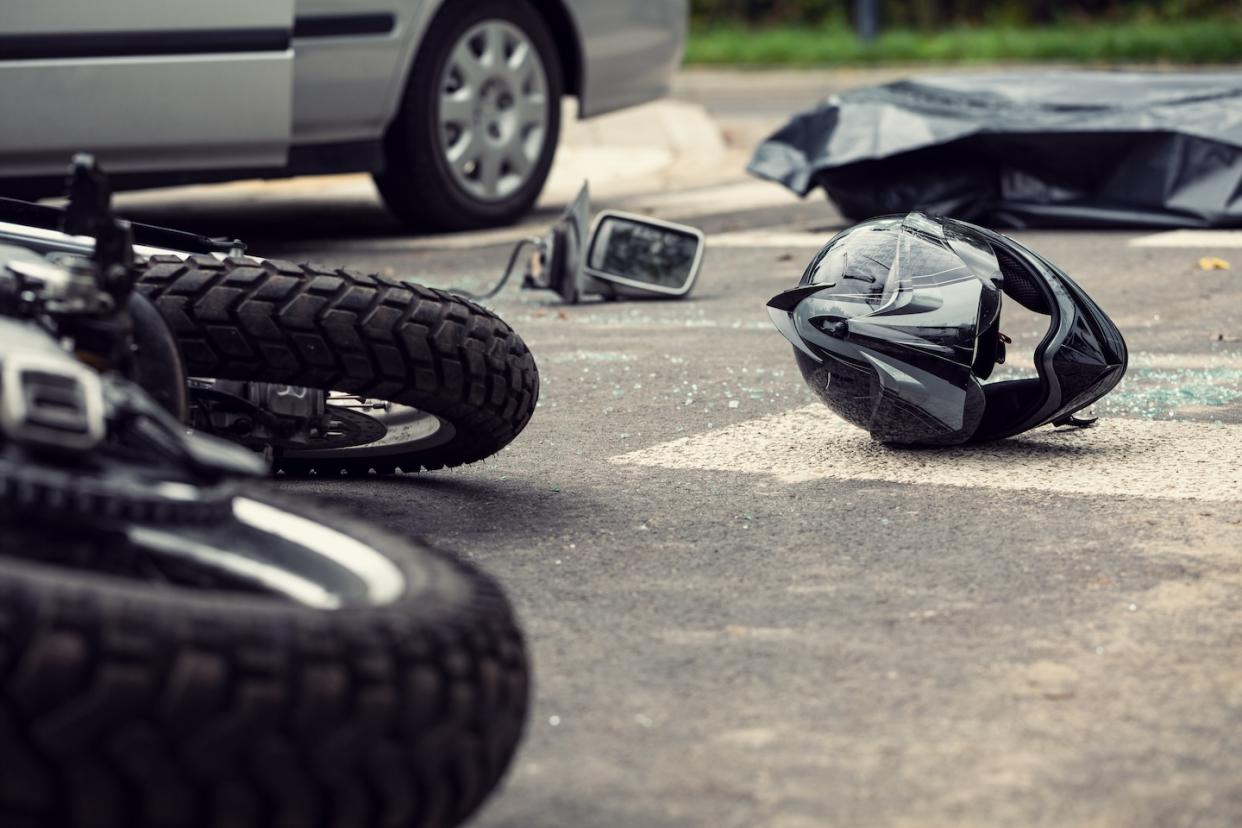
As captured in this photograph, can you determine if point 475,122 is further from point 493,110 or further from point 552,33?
point 552,33

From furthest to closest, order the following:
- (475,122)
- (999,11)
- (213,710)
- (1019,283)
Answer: (999,11), (475,122), (1019,283), (213,710)

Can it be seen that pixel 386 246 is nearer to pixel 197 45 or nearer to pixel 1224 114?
pixel 197 45

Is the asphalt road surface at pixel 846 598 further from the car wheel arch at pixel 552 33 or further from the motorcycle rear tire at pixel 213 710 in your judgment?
the car wheel arch at pixel 552 33

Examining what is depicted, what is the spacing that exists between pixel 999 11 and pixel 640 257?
60.9ft

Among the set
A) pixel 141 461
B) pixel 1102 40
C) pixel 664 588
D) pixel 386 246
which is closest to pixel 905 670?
pixel 664 588

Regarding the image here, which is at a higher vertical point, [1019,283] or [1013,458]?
[1019,283]

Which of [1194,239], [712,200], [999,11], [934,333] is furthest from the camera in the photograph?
[999,11]

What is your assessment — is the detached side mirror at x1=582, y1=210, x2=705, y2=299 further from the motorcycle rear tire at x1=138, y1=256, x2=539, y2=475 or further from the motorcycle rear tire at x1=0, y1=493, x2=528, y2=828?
the motorcycle rear tire at x1=0, y1=493, x2=528, y2=828

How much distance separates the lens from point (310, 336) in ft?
9.32

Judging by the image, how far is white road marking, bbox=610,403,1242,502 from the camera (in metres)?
3.37

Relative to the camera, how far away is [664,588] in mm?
2768

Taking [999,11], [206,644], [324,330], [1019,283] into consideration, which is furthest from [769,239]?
[999,11]

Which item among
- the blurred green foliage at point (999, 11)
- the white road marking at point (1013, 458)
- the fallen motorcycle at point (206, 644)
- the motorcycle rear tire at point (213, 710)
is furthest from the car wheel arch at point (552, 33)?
the blurred green foliage at point (999, 11)

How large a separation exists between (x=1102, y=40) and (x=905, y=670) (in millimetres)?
16154
